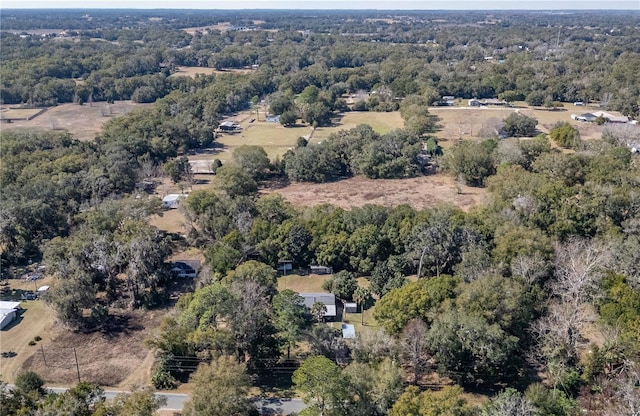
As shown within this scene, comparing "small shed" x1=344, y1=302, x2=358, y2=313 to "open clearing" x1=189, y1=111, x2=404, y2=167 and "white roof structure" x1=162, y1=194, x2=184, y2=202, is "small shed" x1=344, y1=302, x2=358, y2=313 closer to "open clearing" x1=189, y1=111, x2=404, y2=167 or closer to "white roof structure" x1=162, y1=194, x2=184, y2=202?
"white roof structure" x1=162, y1=194, x2=184, y2=202

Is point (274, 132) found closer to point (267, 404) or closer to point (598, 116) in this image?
point (598, 116)

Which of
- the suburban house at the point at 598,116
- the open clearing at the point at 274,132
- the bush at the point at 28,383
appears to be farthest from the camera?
the suburban house at the point at 598,116

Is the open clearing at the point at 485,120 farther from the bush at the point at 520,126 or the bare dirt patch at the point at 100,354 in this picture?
the bare dirt patch at the point at 100,354

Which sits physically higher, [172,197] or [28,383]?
[172,197]

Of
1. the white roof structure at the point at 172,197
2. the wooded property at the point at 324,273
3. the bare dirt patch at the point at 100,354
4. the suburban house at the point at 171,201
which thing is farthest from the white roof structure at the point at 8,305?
the white roof structure at the point at 172,197

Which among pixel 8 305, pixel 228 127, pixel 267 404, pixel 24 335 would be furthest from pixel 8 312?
pixel 228 127

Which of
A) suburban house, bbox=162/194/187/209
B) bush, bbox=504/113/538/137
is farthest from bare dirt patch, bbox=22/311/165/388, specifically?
bush, bbox=504/113/538/137

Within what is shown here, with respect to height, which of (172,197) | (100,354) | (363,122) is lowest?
(100,354)
